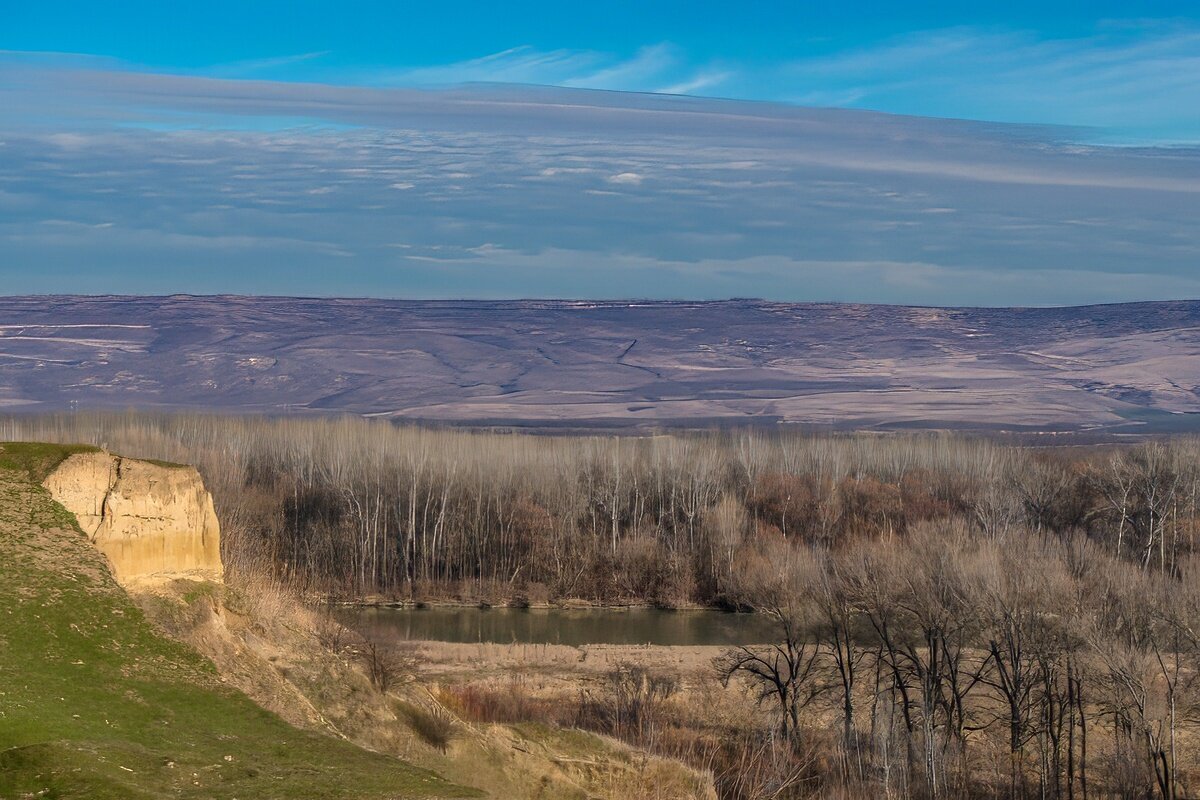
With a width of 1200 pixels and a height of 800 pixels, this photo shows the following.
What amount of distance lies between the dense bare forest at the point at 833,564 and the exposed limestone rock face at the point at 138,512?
13034mm

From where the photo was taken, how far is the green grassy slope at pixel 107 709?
1362 centimetres

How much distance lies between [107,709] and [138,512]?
169 inches

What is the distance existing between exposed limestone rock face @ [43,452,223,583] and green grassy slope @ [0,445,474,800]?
0.38 metres

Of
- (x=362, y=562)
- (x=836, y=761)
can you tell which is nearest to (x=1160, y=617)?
(x=836, y=761)

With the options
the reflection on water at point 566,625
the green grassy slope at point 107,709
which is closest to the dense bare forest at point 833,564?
the reflection on water at point 566,625

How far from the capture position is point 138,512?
744 inches

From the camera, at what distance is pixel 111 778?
43.6 ft

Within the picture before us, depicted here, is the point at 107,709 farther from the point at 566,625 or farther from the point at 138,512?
the point at 566,625

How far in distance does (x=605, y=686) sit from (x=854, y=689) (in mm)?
8161

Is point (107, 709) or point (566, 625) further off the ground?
point (107, 709)

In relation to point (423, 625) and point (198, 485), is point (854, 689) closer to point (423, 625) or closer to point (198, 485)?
point (423, 625)

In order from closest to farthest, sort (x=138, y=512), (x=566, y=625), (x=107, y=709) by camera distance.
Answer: (x=107, y=709), (x=138, y=512), (x=566, y=625)

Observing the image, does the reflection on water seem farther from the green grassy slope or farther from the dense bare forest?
the green grassy slope

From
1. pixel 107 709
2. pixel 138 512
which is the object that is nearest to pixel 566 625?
pixel 138 512
